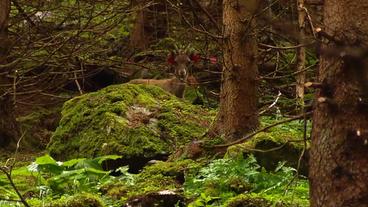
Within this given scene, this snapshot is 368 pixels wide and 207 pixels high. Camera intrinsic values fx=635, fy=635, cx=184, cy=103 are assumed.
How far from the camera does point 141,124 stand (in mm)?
8062

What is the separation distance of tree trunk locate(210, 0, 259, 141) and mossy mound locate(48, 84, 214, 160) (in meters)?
1.34

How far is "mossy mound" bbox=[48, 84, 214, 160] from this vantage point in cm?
758

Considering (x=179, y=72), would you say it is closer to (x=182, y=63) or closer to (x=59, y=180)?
(x=182, y=63)

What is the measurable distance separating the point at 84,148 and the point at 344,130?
18.1ft

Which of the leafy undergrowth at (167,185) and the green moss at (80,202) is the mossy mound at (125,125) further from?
the green moss at (80,202)

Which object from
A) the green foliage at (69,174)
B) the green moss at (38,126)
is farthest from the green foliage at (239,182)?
the green moss at (38,126)

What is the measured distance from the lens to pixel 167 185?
225 inches

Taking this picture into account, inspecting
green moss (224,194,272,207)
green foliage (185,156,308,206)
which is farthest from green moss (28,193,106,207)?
green moss (224,194,272,207)

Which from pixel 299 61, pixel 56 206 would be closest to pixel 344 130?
pixel 56 206

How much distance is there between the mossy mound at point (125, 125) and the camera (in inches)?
299

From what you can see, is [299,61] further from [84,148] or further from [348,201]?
[348,201]

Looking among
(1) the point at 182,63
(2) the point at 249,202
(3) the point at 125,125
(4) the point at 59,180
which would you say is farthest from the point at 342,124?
(1) the point at 182,63

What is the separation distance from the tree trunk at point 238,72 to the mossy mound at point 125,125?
1340 millimetres

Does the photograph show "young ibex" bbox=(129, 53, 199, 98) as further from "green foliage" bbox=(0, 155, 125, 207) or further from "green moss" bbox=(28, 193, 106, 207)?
"green moss" bbox=(28, 193, 106, 207)
